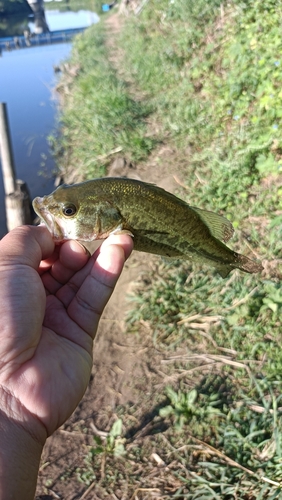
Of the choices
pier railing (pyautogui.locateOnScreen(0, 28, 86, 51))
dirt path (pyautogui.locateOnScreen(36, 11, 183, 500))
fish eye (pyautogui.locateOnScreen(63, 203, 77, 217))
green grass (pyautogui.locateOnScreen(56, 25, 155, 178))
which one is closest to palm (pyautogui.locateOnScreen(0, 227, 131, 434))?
fish eye (pyautogui.locateOnScreen(63, 203, 77, 217))

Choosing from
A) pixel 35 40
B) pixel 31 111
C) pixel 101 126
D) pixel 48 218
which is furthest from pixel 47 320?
pixel 35 40

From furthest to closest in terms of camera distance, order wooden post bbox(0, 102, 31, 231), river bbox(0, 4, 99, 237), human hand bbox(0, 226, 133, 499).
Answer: river bbox(0, 4, 99, 237)
wooden post bbox(0, 102, 31, 231)
human hand bbox(0, 226, 133, 499)

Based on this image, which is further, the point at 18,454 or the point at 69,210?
the point at 69,210

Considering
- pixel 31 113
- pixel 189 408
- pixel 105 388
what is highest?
pixel 31 113

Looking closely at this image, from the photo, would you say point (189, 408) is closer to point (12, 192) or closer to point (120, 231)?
point (120, 231)

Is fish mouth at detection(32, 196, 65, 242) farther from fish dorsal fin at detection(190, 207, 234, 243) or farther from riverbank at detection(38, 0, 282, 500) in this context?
riverbank at detection(38, 0, 282, 500)

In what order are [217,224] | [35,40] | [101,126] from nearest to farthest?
[217,224], [101,126], [35,40]

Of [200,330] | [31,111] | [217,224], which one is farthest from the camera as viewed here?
[31,111]
